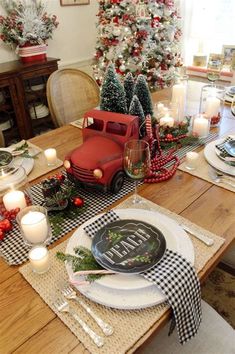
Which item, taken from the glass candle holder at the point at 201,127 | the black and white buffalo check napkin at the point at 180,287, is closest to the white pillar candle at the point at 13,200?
the black and white buffalo check napkin at the point at 180,287

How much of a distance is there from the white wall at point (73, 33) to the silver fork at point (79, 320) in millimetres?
2815

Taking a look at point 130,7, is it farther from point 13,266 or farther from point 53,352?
point 53,352

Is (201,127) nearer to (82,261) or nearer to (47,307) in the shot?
(82,261)

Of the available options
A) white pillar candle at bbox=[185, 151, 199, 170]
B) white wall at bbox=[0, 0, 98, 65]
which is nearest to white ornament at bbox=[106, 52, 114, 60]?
white wall at bbox=[0, 0, 98, 65]

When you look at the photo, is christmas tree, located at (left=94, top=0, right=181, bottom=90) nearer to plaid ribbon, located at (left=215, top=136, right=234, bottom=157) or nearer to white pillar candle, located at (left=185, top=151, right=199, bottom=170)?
plaid ribbon, located at (left=215, top=136, right=234, bottom=157)

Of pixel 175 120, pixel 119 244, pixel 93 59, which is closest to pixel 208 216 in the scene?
pixel 119 244

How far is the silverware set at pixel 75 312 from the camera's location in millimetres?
567

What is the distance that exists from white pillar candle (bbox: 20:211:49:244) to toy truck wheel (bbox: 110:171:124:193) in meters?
0.27

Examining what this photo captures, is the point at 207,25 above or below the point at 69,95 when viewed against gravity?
above

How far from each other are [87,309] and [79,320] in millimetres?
27

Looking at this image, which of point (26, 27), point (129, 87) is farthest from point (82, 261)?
point (26, 27)

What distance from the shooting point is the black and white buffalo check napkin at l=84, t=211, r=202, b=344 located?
62cm

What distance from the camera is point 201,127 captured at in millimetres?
1306

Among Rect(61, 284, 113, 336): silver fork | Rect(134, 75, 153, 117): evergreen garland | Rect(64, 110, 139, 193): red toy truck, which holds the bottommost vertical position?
Rect(61, 284, 113, 336): silver fork
